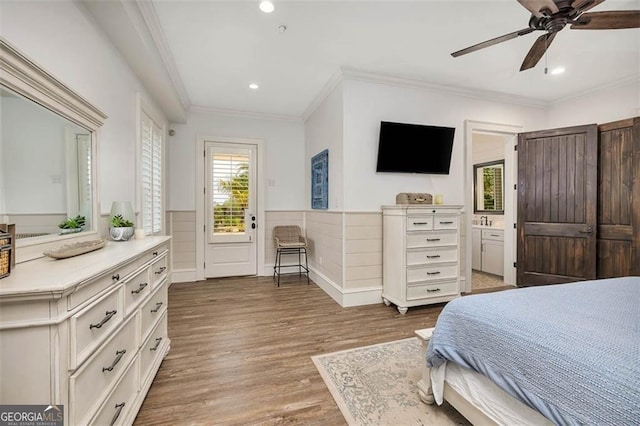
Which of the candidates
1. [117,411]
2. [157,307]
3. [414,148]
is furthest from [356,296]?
[117,411]

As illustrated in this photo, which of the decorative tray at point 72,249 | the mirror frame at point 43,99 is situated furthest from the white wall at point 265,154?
the decorative tray at point 72,249

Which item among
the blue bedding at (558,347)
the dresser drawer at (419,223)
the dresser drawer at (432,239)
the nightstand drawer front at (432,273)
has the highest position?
the dresser drawer at (419,223)

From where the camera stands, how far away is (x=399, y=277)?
3176mm

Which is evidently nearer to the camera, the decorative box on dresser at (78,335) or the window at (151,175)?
the decorative box on dresser at (78,335)

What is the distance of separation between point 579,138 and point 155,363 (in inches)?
207

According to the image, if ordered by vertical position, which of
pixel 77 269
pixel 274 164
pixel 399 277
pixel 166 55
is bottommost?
pixel 399 277

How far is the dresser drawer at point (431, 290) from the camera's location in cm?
315

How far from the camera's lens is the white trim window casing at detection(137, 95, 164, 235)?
3043 millimetres

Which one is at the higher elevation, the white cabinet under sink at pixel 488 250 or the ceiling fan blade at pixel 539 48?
the ceiling fan blade at pixel 539 48

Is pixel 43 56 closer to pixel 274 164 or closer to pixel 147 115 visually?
pixel 147 115

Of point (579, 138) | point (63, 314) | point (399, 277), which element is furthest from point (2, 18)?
point (579, 138)

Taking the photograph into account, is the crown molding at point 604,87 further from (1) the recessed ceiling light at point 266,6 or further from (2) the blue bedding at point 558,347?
(1) the recessed ceiling light at point 266,6

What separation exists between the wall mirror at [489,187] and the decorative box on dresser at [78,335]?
19.3 feet

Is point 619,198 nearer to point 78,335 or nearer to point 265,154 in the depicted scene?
point 265,154
